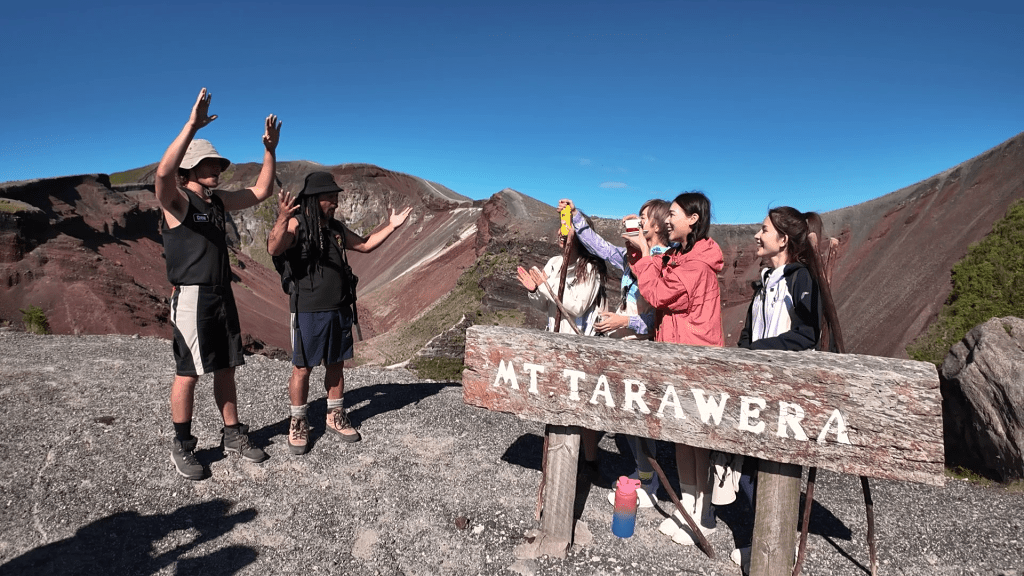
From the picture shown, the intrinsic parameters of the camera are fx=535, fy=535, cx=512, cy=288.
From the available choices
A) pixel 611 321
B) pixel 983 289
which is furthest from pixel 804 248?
pixel 983 289

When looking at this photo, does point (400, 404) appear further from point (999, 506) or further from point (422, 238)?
point (422, 238)

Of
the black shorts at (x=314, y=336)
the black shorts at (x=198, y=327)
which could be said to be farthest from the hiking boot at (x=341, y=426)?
the black shorts at (x=198, y=327)

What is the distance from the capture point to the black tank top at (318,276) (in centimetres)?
455

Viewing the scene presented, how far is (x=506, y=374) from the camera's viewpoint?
11.5 ft

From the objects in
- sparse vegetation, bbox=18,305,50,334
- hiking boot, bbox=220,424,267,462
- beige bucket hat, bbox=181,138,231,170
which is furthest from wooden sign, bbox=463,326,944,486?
sparse vegetation, bbox=18,305,50,334

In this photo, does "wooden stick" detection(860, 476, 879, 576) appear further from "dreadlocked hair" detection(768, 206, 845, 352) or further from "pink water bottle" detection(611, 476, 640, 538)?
"pink water bottle" detection(611, 476, 640, 538)

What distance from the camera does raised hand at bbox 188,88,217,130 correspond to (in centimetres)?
347

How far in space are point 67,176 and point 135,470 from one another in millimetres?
23960

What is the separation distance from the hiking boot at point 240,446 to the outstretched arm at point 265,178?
1893 millimetres

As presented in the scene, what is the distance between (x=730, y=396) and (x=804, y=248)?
1.13 m

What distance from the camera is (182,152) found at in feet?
11.6

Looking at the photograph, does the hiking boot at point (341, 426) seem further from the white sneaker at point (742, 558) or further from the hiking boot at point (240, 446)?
the white sneaker at point (742, 558)

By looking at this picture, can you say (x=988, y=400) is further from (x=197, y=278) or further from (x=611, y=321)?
(x=197, y=278)

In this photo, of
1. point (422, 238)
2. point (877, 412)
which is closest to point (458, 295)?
point (877, 412)
